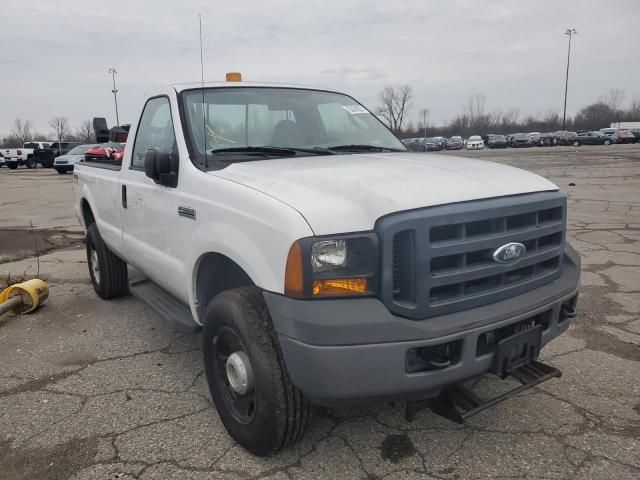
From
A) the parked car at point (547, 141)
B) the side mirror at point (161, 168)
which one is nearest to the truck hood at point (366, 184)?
the side mirror at point (161, 168)

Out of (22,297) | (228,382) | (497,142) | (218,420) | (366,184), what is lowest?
(218,420)

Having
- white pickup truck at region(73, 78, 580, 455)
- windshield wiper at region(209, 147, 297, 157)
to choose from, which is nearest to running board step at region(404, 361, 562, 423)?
white pickup truck at region(73, 78, 580, 455)

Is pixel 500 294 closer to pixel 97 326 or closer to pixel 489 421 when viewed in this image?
pixel 489 421

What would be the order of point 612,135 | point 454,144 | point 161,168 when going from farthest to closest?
point 454,144 → point 612,135 → point 161,168

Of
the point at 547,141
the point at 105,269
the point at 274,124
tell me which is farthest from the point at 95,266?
the point at 547,141

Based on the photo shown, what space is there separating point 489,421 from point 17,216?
38.2 feet

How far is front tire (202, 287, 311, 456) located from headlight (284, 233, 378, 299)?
33cm

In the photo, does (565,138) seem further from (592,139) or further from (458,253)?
(458,253)

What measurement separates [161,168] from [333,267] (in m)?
1.47

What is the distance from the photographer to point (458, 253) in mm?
2293

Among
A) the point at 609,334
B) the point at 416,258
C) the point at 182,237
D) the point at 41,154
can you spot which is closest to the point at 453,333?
the point at 416,258

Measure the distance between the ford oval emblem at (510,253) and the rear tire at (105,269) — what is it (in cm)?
381

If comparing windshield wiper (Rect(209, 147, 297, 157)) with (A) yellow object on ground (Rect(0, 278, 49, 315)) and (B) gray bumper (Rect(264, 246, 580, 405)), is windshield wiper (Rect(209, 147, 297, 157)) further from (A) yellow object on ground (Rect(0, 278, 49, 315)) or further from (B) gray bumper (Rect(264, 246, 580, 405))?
(A) yellow object on ground (Rect(0, 278, 49, 315))

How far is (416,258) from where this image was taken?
7.20 feet
